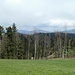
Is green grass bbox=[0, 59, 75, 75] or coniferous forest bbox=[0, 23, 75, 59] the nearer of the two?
green grass bbox=[0, 59, 75, 75]

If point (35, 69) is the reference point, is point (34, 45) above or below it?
above

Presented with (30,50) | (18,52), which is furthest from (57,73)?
(30,50)

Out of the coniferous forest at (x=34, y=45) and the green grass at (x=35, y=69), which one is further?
the coniferous forest at (x=34, y=45)

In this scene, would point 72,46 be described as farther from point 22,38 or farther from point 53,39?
point 22,38

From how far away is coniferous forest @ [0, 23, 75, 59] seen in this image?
6781cm

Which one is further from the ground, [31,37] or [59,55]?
[31,37]

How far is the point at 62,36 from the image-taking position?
76.6 metres

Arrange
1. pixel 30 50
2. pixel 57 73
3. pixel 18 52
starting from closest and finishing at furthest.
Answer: pixel 57 73 < pixel 18 52 < pixel 30 50

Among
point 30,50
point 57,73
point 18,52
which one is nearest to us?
point 57,73

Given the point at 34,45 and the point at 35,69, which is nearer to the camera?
the point at 35,69

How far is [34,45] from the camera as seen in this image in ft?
237

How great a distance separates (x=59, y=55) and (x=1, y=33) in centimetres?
1901

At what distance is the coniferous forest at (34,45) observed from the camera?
67812 mm

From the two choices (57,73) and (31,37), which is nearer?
(57,73)
